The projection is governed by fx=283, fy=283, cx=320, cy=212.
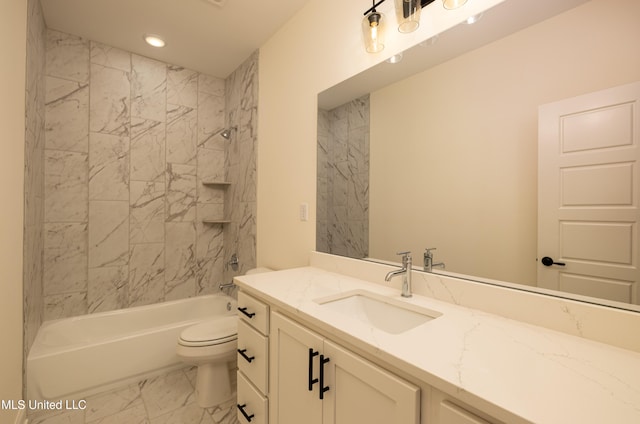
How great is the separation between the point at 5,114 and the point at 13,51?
0.33 meters

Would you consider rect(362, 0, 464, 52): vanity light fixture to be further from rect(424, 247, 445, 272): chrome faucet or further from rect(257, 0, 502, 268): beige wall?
Result: rect(424, 247, 445, 272): chrome faucet

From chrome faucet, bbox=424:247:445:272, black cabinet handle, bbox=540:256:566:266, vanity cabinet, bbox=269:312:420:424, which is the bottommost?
vanity cabinet, bbox=269:312:420:424

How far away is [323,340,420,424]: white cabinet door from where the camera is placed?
675 millimetres

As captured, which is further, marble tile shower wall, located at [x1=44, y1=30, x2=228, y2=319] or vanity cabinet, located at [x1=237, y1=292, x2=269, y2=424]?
marble tile shower wall, located at [x1=44, y1=30, x2=228, y2=319]

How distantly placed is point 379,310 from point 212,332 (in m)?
1.29

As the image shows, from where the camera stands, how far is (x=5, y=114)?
1224 millimetres

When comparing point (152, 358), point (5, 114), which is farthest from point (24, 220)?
point (152, 358)

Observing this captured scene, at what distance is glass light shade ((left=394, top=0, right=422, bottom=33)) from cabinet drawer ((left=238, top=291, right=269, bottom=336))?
4.50 feet

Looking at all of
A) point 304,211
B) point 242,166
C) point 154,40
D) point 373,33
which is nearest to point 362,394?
point 304,211

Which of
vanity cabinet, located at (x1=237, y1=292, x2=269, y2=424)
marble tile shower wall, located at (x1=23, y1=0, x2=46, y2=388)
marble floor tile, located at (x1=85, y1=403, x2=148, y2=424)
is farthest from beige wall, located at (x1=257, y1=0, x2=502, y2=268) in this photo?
marble tile shower wall, located at (x1=23, y1=0, x2=46, y2=388)

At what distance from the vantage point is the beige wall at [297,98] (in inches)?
61.7

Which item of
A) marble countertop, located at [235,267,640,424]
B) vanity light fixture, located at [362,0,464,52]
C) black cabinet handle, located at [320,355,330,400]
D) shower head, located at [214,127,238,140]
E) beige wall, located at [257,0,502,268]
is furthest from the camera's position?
shower head, located at [214,127,238,140]

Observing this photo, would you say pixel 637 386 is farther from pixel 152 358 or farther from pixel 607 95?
pixel 152 358

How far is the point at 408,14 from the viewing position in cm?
122
